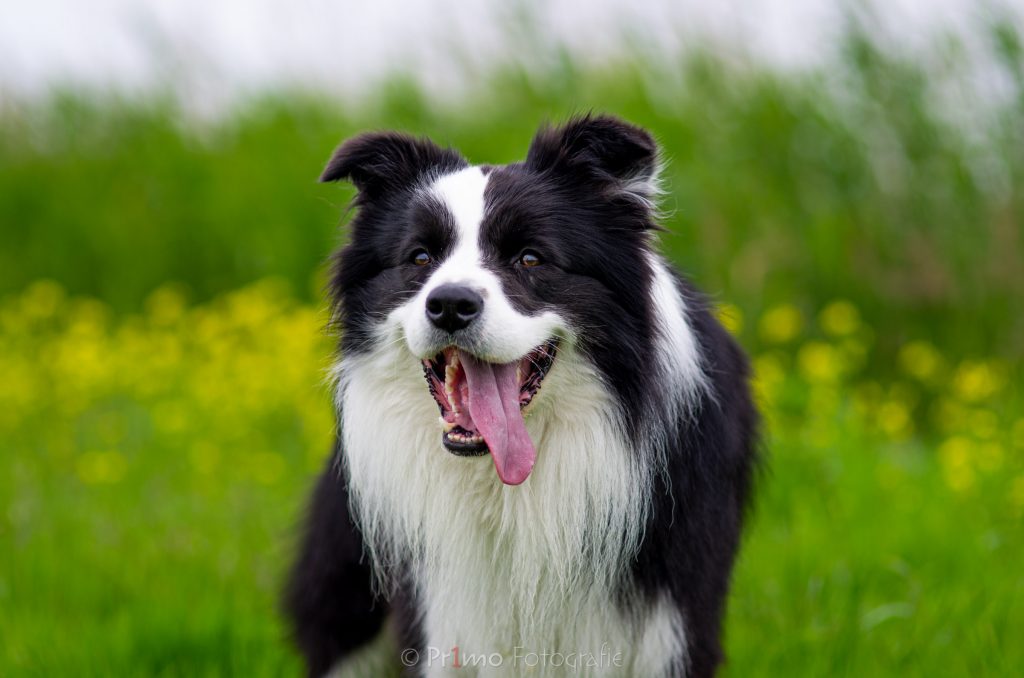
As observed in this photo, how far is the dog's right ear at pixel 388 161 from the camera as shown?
3285 millimetres

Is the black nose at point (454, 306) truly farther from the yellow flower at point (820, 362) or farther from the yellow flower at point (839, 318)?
the yellow flower at point (839, 318)

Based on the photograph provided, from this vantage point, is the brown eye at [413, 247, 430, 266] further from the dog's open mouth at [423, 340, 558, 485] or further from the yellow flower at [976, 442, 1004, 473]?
the yellow flower at [976, 442, 1004, 473]

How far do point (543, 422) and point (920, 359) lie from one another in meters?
4.31

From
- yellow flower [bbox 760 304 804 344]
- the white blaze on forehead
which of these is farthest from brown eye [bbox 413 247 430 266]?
yellow flower [bbox 760 304 804 344]

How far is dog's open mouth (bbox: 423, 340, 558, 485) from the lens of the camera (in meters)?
2.94

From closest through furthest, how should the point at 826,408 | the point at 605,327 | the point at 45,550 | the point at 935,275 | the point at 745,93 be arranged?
1. the point at 605,327
2. the point at 45,550
3. the point at 826,408
4. the point at 935,275
5. the point at 745,93

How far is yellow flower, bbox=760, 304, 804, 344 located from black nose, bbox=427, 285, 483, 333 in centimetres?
419

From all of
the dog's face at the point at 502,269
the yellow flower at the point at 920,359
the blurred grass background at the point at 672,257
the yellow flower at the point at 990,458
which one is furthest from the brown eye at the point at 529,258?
the yellow flower at the point at 920,359

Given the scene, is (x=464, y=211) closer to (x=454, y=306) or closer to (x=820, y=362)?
(x=454, y=306)

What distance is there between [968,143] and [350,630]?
5185 millimetres

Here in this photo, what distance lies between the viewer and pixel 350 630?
3703 mm

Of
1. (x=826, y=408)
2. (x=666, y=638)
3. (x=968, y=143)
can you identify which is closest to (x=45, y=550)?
(x=666, y=638)

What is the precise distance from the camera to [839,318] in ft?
21.7

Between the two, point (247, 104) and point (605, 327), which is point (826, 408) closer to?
point (605, 327)
